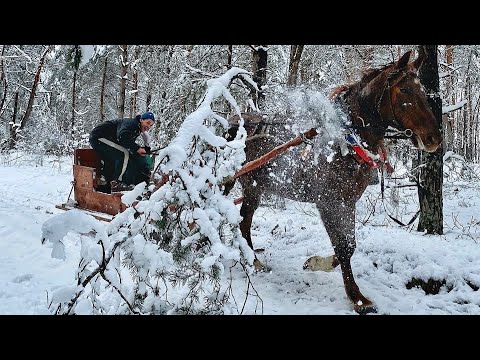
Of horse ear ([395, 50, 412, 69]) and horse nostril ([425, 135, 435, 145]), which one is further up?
horse ear ([395, 50, 412, 69])

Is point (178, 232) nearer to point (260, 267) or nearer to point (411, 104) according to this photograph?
point (260, 267)

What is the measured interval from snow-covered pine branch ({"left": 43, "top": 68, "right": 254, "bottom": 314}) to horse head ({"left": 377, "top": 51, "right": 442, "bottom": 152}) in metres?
1.67

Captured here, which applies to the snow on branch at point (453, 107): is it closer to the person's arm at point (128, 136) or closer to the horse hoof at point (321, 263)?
the horse hoof at point (321, 263)

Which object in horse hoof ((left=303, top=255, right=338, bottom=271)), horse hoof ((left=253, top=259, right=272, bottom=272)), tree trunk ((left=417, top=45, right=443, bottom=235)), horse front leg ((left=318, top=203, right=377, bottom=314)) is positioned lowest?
horse hoof ((left=253, top=259, right=272, bottom=272))

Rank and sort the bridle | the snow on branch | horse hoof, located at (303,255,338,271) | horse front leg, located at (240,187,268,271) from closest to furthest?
the bridle
horse hoof, located at (303,255,338,271)
horse front leg, located at (240,187,268,271)
the snow on branch

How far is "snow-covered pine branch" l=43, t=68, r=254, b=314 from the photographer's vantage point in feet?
8.52

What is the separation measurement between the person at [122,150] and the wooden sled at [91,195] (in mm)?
277

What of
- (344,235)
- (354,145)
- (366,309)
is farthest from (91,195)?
(366,309)

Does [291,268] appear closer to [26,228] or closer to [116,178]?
[116,178]

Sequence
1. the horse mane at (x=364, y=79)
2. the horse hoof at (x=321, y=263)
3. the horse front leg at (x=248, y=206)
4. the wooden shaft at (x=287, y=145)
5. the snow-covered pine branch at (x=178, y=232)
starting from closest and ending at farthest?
the snow-covered pine branch at (x=178, y=232) → the wooden shaft at (x=287, y=145) → the horse mane at (x=364, y=79) → the horse hoof at (x=321, y=263) → the horse front leg at (x=248, y=206)

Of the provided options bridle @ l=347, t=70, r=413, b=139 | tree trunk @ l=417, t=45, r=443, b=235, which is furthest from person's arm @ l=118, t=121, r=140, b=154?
tree trunk @ l=417, t=45, r=443, b=235

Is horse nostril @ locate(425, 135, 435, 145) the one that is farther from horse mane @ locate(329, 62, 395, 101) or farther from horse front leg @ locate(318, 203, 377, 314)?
horse front leg @ locate(318, 203, 377, 314)

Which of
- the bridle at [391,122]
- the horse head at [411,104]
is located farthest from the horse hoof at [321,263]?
the horse head at [411,104]

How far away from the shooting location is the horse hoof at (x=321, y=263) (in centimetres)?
507
